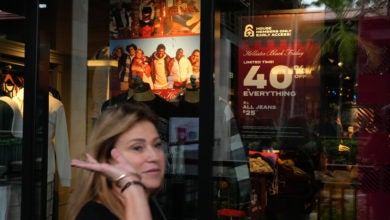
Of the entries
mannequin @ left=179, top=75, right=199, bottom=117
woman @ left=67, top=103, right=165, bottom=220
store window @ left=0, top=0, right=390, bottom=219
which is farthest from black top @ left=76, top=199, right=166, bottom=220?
mannequin @ left=179, top=75, right=199, bottom=117

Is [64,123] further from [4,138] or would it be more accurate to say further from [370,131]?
[370,131]

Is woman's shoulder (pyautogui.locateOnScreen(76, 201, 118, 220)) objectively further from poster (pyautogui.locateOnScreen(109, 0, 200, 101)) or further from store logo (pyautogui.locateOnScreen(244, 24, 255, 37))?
store logo (pyautogui.locateOnScreen(244, 24, 255, 37))

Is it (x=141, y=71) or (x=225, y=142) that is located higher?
(x=141, y=71)

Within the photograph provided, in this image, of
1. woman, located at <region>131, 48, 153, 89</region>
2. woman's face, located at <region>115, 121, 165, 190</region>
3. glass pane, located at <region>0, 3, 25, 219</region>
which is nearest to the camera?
woman's face, located at <region>115, 121, 165, 190</region>

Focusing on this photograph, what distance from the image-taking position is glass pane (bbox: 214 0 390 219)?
4.07 m

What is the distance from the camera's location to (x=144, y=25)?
409cm

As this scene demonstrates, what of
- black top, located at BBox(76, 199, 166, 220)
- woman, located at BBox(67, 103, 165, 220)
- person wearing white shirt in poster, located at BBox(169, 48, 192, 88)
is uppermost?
person wearing white shirt in poster, located at BBox(169, 48, 192, 88)

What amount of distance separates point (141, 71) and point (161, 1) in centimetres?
62

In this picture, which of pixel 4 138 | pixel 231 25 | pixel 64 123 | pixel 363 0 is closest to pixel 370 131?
pixel 363 0

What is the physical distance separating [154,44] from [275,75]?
1.59 m

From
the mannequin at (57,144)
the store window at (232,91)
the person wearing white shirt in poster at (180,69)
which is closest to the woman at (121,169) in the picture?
the store window at (232,91)

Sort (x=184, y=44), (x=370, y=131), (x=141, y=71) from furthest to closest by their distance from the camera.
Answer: (x=141, y=71), (x=184, y=44), (x=370, y=131)

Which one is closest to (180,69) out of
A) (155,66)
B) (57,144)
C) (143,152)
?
(155,66)

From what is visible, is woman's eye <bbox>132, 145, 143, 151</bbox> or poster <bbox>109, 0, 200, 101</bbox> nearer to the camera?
woman's eye <bbox>132, 145, 143, 151</bbox>
